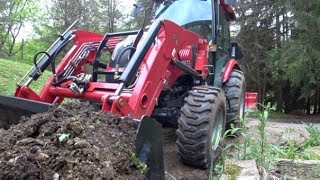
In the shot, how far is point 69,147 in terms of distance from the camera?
2.61 meters

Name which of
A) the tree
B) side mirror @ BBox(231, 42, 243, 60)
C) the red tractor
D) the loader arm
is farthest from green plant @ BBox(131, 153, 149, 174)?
the tree

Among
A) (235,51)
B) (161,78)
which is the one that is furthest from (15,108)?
(235,51)

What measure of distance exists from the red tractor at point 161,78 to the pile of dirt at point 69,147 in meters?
0.30

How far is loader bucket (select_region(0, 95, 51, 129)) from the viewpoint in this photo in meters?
3.75

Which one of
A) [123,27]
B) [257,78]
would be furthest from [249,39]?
[123,27]

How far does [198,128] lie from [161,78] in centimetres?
69

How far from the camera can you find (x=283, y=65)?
17172mm

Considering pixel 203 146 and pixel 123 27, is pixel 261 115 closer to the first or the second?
pixel 203 146

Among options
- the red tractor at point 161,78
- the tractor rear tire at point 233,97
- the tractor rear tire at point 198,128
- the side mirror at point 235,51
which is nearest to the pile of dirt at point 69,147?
the red tractor at point 161,78

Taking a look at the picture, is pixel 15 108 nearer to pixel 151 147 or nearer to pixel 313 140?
pixel 151 147

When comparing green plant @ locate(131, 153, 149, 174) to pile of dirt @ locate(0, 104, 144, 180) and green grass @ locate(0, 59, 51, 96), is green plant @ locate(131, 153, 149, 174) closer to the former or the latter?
pile of dirt @ locate(0, 104, 144, 180)

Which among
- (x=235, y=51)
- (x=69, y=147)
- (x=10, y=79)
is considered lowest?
(x=69, y=147)

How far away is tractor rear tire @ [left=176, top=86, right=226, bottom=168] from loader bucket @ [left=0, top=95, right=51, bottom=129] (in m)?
1.57

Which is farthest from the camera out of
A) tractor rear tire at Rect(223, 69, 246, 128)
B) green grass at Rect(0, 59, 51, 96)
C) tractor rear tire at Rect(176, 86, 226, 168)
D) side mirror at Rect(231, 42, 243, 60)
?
green grass at Rect(0, 59, 51, 96)
